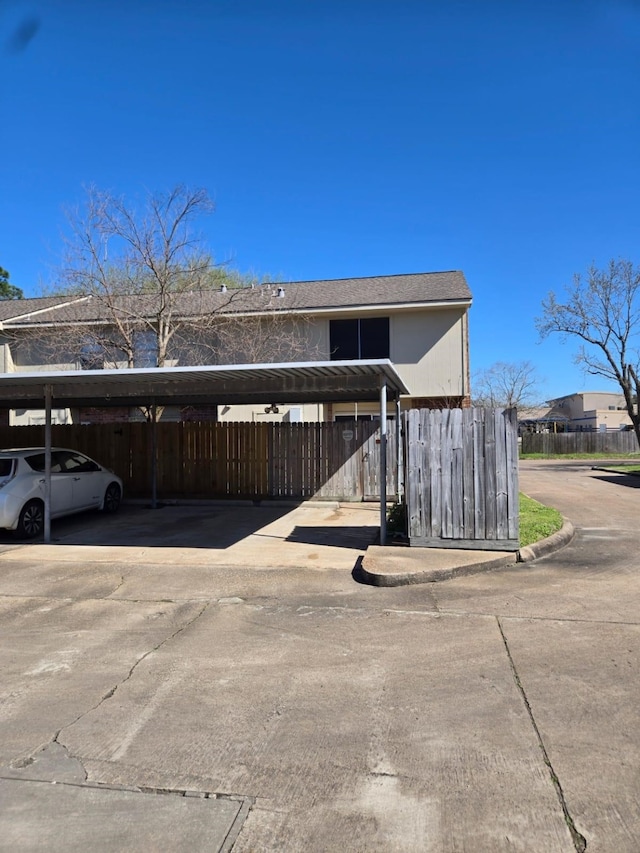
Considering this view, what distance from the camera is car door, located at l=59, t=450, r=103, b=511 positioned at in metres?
11.2

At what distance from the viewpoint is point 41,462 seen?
10531 mm

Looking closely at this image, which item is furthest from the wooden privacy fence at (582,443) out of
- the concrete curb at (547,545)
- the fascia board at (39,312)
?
the concrete curb at (547,545)

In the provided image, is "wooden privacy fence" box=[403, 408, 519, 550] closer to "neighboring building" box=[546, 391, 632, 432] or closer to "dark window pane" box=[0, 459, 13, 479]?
"dark window pane" box=[0, 459, 13, 479]

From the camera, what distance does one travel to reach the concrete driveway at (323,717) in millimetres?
2639

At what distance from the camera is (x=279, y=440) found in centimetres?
1474

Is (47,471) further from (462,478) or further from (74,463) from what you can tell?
(462,478)

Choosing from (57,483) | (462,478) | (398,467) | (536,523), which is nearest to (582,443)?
(398,467)

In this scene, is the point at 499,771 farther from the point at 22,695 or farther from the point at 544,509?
the point at 544,509

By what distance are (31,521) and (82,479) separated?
5.91 ft

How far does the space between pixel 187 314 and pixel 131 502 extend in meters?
6.00

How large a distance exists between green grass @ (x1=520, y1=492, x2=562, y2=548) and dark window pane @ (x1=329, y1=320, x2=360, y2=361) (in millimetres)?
9485

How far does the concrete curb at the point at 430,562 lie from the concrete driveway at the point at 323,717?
229 mm

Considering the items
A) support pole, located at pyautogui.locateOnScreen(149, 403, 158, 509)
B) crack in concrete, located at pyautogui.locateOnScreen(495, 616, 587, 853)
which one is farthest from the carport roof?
crack in concrete, located at pyautogui.locateOnScreen(495, 616, 587, 853)

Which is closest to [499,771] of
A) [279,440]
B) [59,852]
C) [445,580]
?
[59,852]
